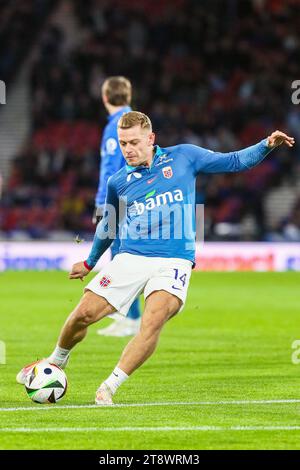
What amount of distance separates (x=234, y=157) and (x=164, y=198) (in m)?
0.60

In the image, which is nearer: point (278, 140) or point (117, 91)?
point (278, 140)

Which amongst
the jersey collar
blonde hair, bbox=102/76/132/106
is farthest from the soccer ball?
blonde hair, bbox=102/76/132/106

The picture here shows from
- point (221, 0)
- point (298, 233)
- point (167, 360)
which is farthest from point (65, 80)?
point (167, 360)

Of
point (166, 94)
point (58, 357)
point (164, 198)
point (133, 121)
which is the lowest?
point (58, 357)

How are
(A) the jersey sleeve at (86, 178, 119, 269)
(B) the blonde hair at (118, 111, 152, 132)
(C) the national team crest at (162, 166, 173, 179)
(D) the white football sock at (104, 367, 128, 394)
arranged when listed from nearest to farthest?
1. (D) the white football sock at (104, 367, 128, 394)
2. (B) the blonde hair at (118, 111, 152, 132)
3. (C) the national team crest at (162, 166, 173, 179)
4. (A) the jersey sleeve at (86, 178, 119, 269)

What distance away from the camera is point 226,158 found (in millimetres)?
8703

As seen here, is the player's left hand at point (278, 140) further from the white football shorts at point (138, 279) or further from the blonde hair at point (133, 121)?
the white football shorts at point (138, 279)

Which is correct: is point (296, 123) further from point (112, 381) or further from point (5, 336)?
point (112, 381)

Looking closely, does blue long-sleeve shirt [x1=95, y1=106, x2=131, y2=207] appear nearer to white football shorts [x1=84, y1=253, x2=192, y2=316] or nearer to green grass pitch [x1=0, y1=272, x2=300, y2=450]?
green grass pitch [x1=0, y1=272, x2=300, y2=450]

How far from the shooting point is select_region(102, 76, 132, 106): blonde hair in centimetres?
1292

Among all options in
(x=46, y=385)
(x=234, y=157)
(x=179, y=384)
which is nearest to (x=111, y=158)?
(x=179, y=384)

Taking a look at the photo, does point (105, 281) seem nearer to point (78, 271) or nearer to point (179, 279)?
point (78, 271)

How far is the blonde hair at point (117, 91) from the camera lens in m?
12.9

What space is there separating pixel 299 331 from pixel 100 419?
22.6 feet
